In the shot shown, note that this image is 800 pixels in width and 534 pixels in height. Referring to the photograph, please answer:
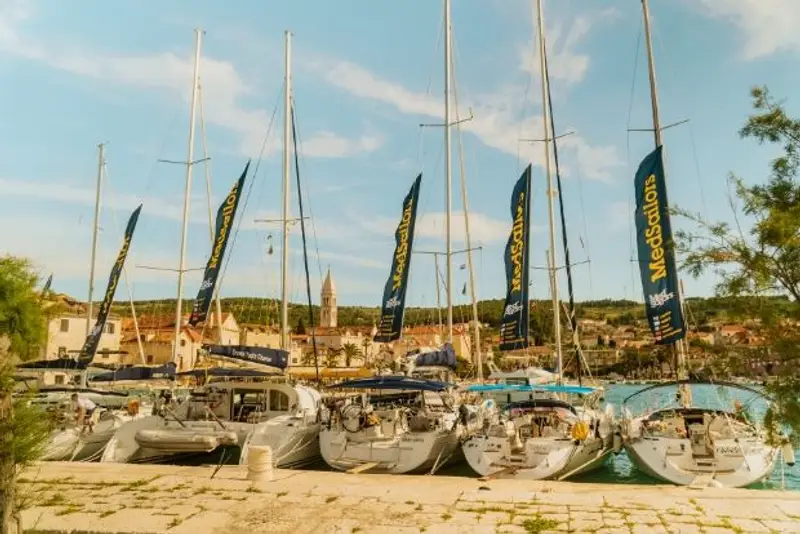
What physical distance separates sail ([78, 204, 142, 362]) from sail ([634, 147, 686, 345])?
82.2 feet

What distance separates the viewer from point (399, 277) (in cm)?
2764

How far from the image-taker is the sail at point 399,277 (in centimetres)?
2661

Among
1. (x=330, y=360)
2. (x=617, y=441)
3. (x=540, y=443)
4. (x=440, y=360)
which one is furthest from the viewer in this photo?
(x=330, y=360)

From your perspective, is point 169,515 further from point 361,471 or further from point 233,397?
point 233,397

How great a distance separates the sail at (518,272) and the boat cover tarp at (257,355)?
351 inches

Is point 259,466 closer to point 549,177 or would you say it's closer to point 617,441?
point 617,441

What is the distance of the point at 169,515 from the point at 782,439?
9131 millimetres

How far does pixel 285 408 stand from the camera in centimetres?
2250

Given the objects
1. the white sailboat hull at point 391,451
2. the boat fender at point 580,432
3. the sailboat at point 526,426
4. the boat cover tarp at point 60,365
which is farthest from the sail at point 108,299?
the boat fender at point 580,432

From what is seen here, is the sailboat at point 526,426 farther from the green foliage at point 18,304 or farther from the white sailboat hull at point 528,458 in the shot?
the green foliage at point 18,304

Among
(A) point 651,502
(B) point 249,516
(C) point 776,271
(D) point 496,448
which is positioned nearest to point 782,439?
(C) point 776,271

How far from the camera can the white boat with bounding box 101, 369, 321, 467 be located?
62.6 ft

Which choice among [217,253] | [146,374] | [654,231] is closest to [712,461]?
[654,231]

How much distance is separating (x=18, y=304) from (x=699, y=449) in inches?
681
